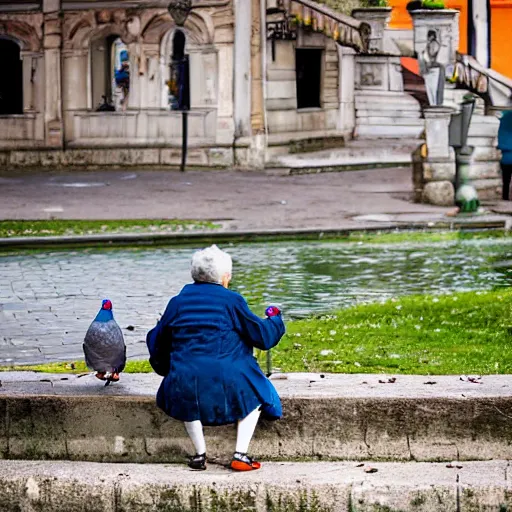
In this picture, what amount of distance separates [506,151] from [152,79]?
27.4 ft

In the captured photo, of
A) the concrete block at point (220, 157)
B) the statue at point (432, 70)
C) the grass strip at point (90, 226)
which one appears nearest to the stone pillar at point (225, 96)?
the concrete block at point (220, 157)

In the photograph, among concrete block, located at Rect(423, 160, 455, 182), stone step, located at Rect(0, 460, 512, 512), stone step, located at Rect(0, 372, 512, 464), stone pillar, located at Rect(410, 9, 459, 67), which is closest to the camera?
stone step, located at Rect(0, 460, 512, 512)

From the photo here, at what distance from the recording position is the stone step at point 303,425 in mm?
7824

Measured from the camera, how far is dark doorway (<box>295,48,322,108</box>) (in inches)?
1262

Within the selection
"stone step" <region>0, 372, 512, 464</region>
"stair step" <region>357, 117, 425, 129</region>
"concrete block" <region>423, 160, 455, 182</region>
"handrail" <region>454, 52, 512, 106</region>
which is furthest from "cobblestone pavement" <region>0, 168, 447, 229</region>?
"stone step" <region>0, 372, 512, 464</region>

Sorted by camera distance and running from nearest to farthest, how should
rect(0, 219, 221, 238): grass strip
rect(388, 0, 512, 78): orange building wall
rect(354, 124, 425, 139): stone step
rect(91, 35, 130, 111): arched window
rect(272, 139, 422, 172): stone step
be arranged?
1. rect(0, 219, 221, 238): grass strip
2. rect(272, 139, 422, 172): stone step
3. rect(91, 35, 130, 111): arched window
4. rect(354, 124, 425, 139): stone step
5. rect(388, 0, 512, 78): orange building wall

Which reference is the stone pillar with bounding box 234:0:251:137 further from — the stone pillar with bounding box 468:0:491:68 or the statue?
the stone pillar with bounding box 468:0:491:68

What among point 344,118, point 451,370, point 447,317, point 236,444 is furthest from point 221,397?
point 344,118

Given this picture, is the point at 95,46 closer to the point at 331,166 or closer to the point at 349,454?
the point at 331,166

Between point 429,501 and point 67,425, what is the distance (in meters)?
1.94

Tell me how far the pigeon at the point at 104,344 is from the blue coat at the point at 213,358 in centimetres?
39

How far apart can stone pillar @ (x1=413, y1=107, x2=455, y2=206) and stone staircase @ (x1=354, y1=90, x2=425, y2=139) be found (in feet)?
33.4

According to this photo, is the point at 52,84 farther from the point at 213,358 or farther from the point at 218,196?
the point at 213,358

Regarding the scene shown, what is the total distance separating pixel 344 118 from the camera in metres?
33.1
